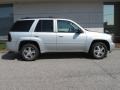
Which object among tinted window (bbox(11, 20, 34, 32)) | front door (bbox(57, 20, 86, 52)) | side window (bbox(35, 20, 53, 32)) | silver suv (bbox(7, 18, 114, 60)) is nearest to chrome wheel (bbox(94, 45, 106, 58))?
silver suv (bbox(7, 18, 114, 60))

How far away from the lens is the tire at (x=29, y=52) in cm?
1368

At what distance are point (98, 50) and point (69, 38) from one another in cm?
140

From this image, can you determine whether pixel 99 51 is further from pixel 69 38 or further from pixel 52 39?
pixel 52 39

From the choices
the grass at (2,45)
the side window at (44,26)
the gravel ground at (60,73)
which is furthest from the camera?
the grass at (2,45)

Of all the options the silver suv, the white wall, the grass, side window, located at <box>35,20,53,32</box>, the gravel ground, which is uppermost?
the white wall

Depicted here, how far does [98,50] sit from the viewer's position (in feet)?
45.9

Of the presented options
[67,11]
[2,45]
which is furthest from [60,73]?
[67,11]

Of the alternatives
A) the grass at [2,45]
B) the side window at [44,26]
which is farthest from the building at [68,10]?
the side window at [44,26]

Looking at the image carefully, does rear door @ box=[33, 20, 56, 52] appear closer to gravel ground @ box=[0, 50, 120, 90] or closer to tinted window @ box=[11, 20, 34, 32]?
tinted window @ box=[11, 20, 34, 32]

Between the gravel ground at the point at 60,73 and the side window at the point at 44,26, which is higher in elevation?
the side window at the point at 44,26

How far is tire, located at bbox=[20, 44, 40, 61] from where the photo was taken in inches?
539

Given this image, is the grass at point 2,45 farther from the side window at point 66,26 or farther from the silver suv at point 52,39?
the side window at point 66,26

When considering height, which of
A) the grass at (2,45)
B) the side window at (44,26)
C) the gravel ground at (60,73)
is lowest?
the gravel ground at (60,73)

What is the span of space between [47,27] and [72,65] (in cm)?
247
